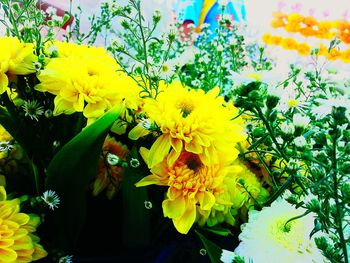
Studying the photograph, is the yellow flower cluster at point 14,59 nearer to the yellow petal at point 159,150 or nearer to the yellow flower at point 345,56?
the yellow petal at point 159,150

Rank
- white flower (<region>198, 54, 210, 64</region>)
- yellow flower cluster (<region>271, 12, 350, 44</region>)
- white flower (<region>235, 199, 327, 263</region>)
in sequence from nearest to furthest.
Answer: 1. white flower (<region>235, 199, 327, 263</region>)
2. white flower (<region>198, 54, 210, 64</region>)
3. yellow flower cluster (<region>271, 12, 350, 44</region>)

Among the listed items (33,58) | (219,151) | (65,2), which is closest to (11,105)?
(33,58)

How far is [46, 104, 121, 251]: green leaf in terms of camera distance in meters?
0.31

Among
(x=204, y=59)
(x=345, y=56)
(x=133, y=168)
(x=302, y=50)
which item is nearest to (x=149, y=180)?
(x=133, y=168)

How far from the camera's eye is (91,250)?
0.36m

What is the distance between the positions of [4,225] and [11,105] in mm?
81

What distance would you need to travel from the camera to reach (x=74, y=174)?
33 centimetres

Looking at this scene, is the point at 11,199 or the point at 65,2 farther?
the point at 65,2

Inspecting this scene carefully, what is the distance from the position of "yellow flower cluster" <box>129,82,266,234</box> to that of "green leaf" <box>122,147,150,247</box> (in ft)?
0.04

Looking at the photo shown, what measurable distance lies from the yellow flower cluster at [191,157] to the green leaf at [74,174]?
1.2 inches

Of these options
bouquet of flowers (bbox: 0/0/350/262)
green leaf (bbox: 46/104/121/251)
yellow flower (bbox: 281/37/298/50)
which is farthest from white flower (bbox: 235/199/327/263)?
yellow flower (bbox: 281/37/298/50)

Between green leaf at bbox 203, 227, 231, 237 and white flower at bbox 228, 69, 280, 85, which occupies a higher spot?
white flower at bbox 228, 69, 280, 85

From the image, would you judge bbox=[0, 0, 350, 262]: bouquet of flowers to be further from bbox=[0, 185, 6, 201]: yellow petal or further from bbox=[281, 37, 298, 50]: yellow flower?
bbox=[281, 37, 298, 50]: yellow flower

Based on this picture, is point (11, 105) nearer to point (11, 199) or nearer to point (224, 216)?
point (11, 199)
